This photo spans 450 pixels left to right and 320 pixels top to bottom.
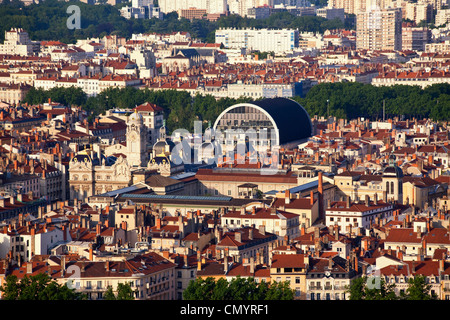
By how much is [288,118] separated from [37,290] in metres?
57.1

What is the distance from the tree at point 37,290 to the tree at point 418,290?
1073cm

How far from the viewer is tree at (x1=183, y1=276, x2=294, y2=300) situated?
4862 centimetres

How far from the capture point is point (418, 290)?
48.7 m

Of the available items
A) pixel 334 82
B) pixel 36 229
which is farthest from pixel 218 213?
pixel 334 82

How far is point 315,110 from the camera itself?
125062 millimetres

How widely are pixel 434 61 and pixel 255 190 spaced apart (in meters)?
102

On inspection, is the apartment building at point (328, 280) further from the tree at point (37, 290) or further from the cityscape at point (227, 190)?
the tree at point (37, 290)

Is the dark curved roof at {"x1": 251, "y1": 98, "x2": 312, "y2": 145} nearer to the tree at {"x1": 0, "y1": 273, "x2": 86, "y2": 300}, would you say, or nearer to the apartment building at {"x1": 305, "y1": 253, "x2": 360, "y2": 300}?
the apartment building at {"x1": 305, "y1": 253, "x2": 360, "y2": 300}

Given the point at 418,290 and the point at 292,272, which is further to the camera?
the point at 292,272

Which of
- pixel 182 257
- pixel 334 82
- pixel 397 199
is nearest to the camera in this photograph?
pixel 182 257

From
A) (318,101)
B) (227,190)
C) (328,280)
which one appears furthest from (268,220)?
(318,101)

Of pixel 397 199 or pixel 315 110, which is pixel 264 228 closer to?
pixel 397 199

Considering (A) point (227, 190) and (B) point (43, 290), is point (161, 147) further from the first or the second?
(B) point (43, 290)
